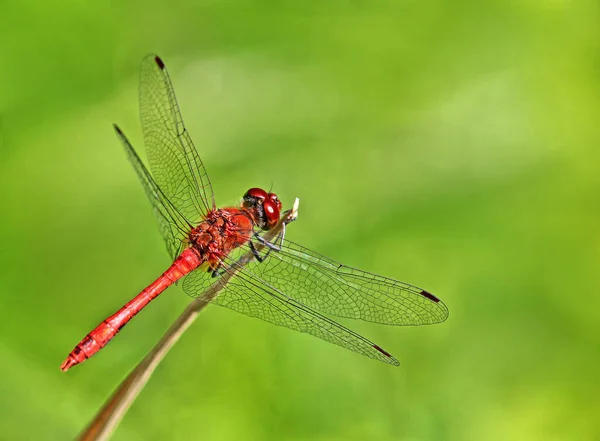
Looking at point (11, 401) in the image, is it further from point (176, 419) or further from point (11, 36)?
point (11, 36)

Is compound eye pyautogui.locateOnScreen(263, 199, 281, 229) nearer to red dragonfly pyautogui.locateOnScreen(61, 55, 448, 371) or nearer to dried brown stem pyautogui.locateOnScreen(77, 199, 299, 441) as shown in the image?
red dragonfly pyautogui.locateOnScreen(61, 55, 448, 371)

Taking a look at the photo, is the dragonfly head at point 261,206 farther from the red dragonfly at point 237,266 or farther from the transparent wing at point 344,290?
the transparent wing at point 344,290

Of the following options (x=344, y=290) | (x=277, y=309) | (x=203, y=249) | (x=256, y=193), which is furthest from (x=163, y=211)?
(x=344, y=290)

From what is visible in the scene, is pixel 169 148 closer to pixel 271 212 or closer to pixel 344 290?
pixel 271 212

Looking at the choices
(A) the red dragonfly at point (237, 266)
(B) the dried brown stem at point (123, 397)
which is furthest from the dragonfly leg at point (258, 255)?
(B) the dried brown stem at point (123, 397)

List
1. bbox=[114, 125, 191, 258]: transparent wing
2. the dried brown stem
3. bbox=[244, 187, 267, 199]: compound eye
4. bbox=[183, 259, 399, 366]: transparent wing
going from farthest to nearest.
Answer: bbox=[244, 187, 267, 199]: compound eye, bbox=[114, 125, 191, 258]: transparent wing, bbox=[183, 259, 399, 366]: transparent wing, the dried brown stem

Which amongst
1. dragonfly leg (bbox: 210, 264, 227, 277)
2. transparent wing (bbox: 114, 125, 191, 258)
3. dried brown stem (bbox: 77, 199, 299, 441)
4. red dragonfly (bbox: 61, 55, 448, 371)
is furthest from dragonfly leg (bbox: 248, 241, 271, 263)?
dried brown stem (bbox: 77, 199, 299, 441)

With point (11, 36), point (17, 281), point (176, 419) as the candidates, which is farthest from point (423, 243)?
point (11, 36)
